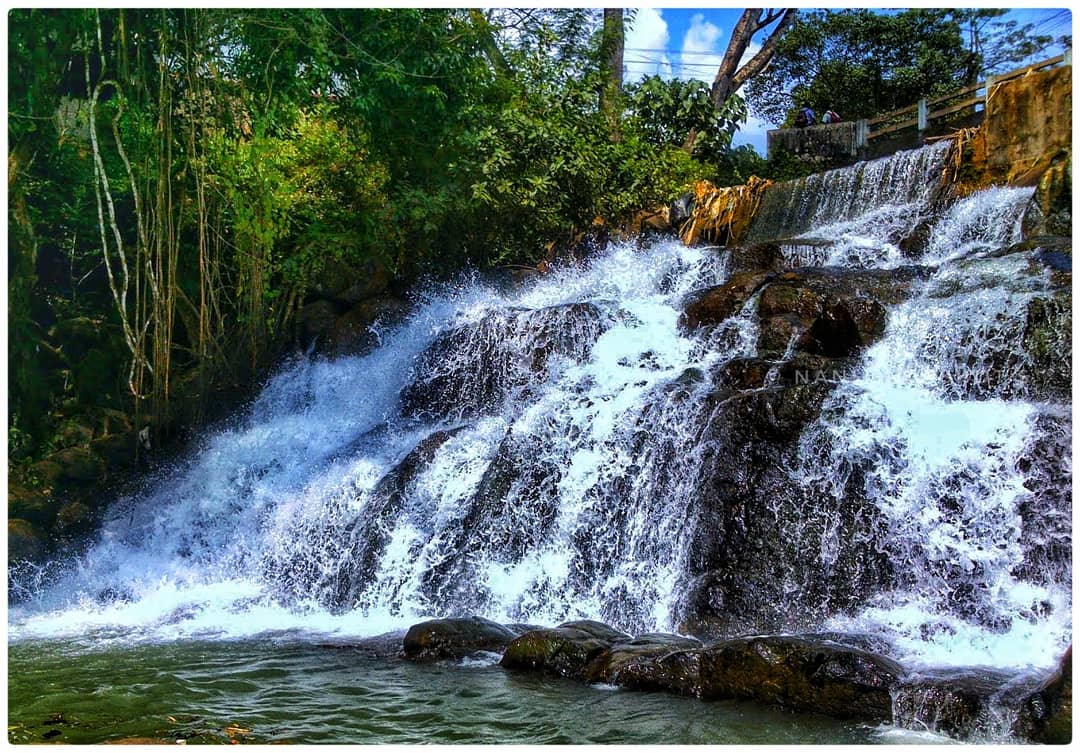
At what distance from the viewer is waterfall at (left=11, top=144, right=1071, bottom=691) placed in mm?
5406

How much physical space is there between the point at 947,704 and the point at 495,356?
567 centimetres

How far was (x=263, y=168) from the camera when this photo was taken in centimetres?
994

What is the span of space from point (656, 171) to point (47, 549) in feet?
25.8

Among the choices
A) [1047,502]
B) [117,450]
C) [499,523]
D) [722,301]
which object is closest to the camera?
[1047,502]

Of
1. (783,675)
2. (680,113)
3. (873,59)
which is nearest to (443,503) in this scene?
(783,675)

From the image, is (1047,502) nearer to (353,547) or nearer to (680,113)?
(353,547)

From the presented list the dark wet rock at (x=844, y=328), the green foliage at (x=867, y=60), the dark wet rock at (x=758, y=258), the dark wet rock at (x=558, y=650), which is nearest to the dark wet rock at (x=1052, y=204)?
the dark wet rock at (x=844, y=328)

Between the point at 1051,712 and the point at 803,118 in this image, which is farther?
the point at 803,118

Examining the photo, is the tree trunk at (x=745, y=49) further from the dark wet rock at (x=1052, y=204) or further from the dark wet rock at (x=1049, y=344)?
the dark wet rock at (x=1049, y=344)

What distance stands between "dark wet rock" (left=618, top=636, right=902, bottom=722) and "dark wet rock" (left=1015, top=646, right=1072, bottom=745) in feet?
1.62

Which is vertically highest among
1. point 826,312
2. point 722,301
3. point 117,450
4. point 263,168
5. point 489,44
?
point 489,44

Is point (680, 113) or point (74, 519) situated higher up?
point (680, 113)

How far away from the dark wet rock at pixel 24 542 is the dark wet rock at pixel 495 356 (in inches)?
126

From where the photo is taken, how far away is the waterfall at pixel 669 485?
541 cm
